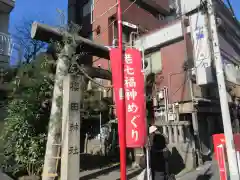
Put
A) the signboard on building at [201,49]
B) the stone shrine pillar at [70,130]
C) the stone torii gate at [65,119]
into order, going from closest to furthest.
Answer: the stone shrine pillar at [70,130], the stone torii gate at [65,119], the signboard on building at [201,49]

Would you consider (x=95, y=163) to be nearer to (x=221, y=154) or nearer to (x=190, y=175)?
(x=190, y=175)

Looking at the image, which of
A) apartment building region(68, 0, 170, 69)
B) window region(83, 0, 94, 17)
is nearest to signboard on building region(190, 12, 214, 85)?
apartment building region(68, 0, 170, 69)

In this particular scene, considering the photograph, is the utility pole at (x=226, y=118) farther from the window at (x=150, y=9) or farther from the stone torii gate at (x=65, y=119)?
the window at (x=150, y=9)

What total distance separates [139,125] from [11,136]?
552cm

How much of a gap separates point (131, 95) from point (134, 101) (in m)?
0.19

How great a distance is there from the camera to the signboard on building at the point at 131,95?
614 cm

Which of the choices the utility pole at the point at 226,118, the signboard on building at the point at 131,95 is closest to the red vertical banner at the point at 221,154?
the utility pole at the point at 226,118

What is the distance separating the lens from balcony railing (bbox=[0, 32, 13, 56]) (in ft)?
37.0

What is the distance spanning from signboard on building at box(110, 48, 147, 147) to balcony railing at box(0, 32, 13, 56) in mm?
7255

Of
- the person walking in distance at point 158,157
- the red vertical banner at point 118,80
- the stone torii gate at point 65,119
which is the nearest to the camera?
the red vertical banner at point 118,80

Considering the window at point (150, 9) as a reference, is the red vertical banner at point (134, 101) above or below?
below

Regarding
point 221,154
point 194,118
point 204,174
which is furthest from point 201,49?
point 221,154

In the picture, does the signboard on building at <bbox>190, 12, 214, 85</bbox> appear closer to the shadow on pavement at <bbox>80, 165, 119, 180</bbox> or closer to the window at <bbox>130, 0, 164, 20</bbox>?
the shadow on pavement at <bbox>80, 165, 119, 180</bbox>

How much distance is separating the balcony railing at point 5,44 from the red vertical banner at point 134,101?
7471 millimetres
